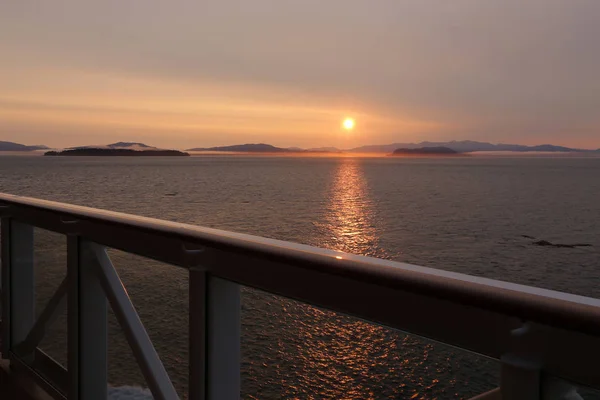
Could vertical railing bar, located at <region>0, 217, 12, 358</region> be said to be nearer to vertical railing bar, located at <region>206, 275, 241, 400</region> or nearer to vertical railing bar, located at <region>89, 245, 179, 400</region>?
vertical railing bar, located at <region>89, 245, 179, 400</region>

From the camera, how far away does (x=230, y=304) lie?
53.6 inches

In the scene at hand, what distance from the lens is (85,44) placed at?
27.3 metres

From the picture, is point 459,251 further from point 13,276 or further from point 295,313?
point 13,276

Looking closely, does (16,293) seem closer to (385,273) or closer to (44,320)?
(44,320)

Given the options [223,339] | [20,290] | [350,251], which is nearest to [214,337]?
[223,339]

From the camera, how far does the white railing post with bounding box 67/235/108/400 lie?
192cm

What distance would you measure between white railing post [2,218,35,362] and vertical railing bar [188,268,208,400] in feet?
5.07

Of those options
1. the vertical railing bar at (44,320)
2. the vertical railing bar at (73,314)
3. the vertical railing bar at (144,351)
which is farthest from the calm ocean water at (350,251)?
the vertical railing bar at (144,351)

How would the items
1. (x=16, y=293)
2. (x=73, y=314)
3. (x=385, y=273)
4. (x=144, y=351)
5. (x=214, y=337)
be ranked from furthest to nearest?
(x=16, y=293), (x=73, y=314), (x=144, y=351), (x=214, y=337), (x=385, y=273)

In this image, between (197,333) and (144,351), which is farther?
(144,351)

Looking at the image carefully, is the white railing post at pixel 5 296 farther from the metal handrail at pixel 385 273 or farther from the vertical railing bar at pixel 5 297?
the metal handrail at pixel 385 273

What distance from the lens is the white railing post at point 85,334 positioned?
1923mm

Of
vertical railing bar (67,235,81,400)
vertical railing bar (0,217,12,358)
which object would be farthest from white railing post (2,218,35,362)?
Result: vertical railing bar (67,235,81,400)

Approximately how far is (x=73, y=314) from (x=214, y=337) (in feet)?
2.82
